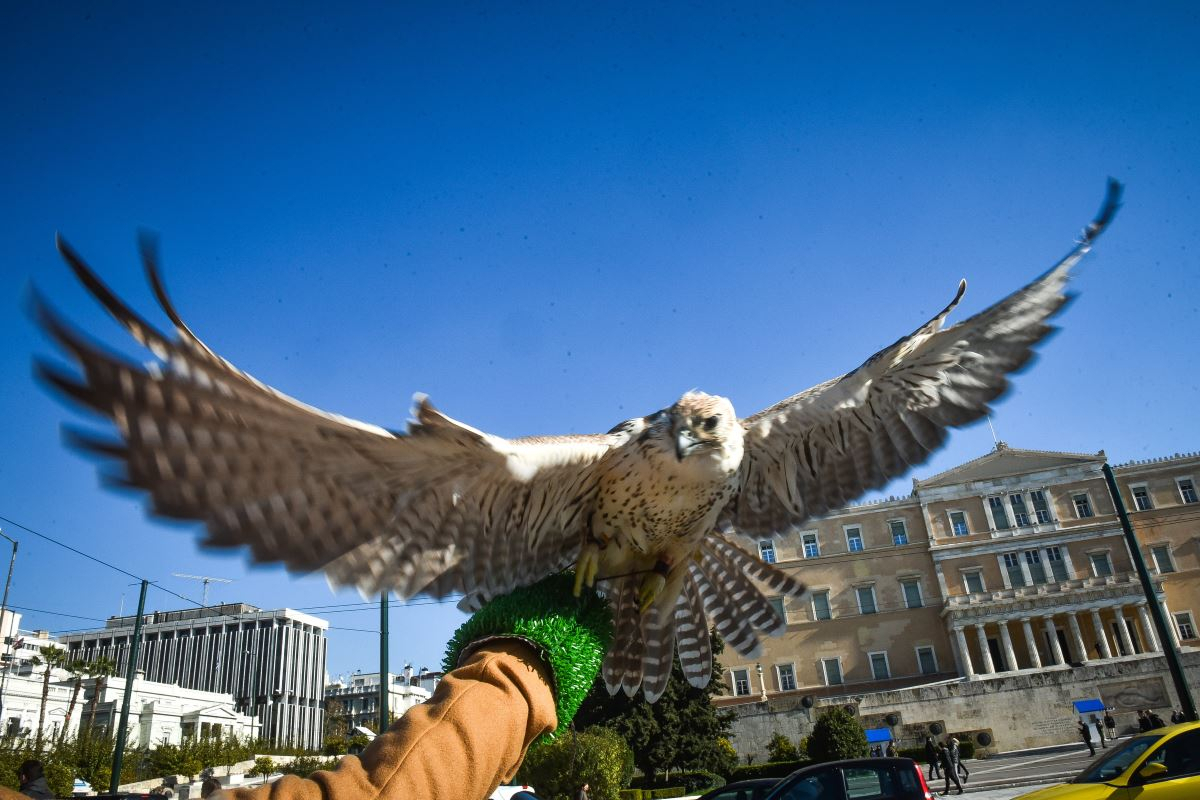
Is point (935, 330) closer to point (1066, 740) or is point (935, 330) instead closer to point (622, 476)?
point (622, 476)

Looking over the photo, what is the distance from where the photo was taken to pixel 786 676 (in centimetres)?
5150

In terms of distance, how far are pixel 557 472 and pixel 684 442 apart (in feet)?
1.97

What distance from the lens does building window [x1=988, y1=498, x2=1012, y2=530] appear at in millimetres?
52531

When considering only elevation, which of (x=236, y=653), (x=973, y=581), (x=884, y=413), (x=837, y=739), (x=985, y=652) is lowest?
(x=837, y=739)

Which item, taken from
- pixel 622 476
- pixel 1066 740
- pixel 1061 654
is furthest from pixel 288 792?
pixel 1061 654

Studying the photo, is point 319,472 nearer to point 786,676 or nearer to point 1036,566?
point 786,676

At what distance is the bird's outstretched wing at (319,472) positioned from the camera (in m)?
2.12

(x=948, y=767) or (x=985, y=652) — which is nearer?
(x=948, y=767)

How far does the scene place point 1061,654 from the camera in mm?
49094

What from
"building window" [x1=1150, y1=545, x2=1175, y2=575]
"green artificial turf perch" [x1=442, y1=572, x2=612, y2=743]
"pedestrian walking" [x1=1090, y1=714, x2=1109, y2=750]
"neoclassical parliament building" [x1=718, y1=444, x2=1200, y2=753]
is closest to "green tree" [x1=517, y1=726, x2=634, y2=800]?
"green artificial turf perch" [x1=442, y1=572, x2=612, y2=743]

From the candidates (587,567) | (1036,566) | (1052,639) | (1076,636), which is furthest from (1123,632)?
(587,567)

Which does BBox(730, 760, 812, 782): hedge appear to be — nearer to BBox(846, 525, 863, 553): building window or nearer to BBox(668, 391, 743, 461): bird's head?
BBox(846, 525, 863, 553): building window

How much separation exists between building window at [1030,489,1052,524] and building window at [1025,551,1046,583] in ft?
7.97

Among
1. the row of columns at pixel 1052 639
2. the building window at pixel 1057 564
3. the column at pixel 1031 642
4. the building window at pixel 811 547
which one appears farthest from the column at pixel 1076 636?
the building window at pixel 811 547
